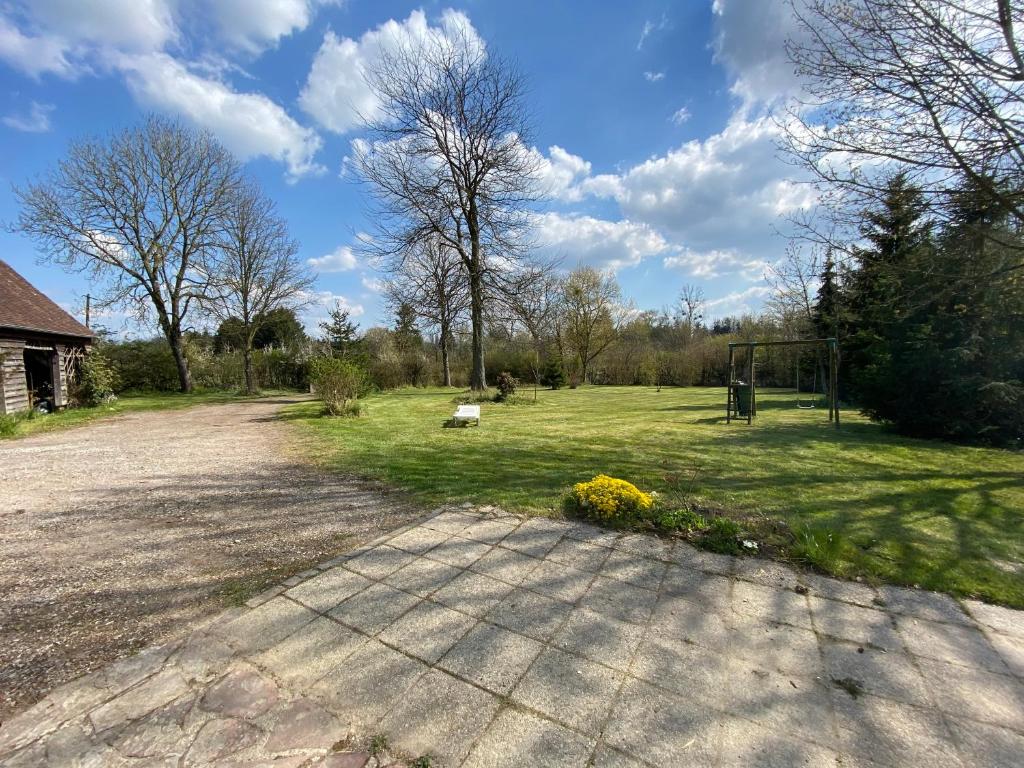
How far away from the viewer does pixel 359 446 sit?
685 centimetres

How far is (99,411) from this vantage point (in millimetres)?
11992

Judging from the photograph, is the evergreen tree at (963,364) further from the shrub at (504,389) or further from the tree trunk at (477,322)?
the tree trunk at (477,322)

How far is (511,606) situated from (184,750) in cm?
142

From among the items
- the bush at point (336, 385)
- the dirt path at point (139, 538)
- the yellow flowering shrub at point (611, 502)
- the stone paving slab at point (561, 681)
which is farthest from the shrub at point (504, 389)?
the stone paving slab at point (561, 681)

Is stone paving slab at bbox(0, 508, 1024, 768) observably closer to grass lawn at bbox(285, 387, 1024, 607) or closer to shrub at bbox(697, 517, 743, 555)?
shrub at bbox(697, 517, 743, 555)

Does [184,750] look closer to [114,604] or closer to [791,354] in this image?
[114,604]

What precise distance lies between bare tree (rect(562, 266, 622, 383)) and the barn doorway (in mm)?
22945

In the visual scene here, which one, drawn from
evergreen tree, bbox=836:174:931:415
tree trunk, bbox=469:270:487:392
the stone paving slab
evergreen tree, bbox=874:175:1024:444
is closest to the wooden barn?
tree trunk, bbox=469:270:487:392

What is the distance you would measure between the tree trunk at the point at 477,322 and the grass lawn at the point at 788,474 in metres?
5.98

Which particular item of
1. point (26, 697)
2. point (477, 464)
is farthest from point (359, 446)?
point (26, 697)

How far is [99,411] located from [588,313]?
A: 928 inches

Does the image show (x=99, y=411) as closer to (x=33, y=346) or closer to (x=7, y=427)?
(x=33, y=346)

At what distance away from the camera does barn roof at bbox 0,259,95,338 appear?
435 inches

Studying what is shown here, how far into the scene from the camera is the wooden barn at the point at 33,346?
10.6 m
